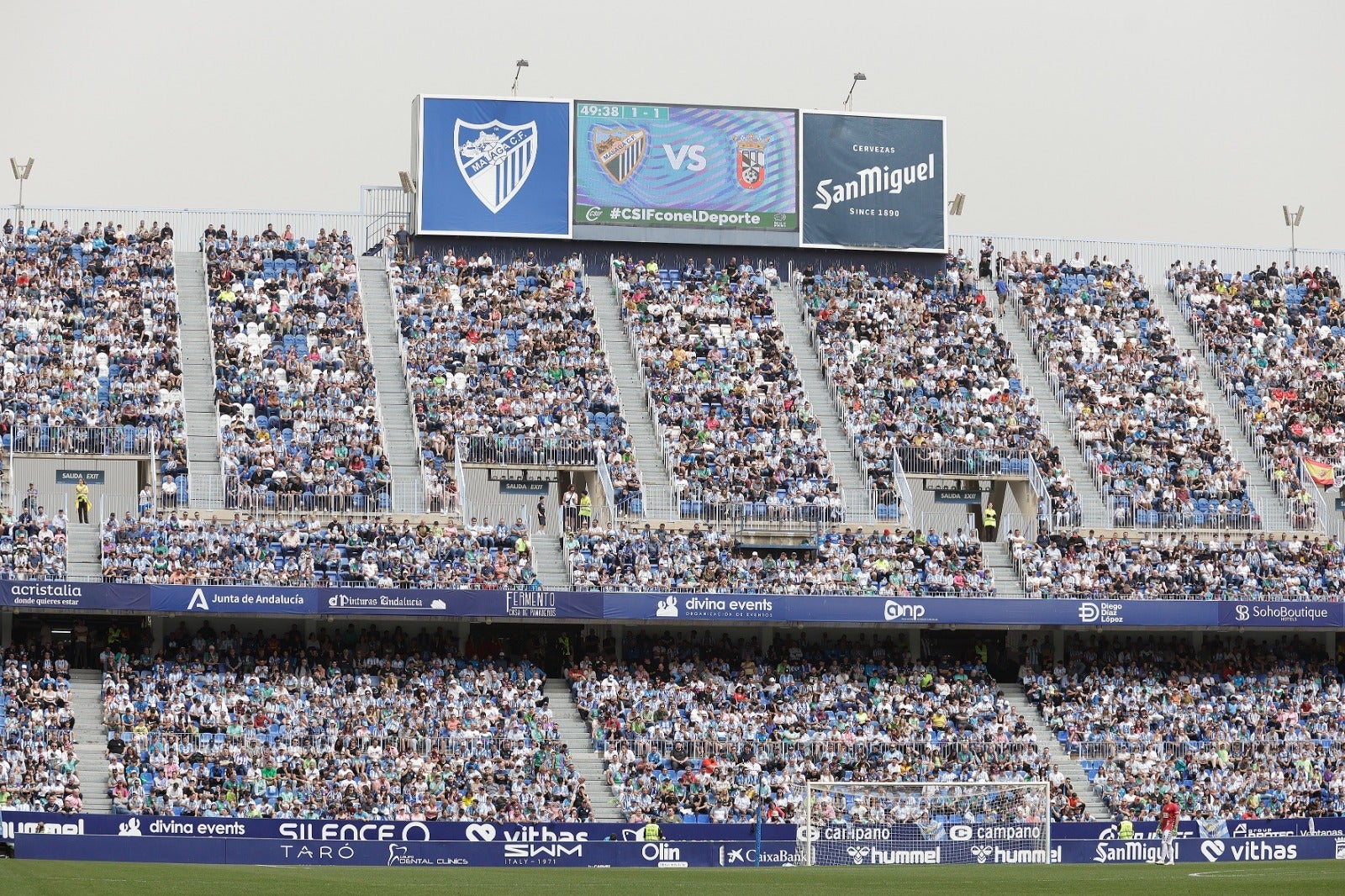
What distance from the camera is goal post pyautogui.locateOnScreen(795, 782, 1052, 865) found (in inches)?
1799

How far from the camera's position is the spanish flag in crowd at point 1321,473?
60.9 metres

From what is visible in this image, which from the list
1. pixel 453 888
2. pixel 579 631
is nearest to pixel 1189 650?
pixel 579 631

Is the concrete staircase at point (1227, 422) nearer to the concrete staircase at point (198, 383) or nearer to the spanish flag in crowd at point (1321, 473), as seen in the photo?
the spanish flag in crowd at point (1321, 473)

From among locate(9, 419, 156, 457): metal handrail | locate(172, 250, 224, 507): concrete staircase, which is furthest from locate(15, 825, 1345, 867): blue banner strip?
locate(9, 419, 156, 457): metal handrail

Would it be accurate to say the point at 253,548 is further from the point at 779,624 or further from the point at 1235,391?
the point at 1235,391

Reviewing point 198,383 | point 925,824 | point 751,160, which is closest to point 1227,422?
point 751,160

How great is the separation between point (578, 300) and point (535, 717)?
1730cm

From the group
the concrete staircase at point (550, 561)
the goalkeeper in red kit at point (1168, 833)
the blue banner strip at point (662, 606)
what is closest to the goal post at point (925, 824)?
the goalkeeper in red kit at point (1168, 833)

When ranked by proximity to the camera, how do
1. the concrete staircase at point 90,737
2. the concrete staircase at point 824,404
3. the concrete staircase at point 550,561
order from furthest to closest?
the concrete staircase at point 824,404
the concrete staircase at point 550,561
the concrete staircase at point 90,737

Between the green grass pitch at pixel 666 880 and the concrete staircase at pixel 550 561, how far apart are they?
1175 cm

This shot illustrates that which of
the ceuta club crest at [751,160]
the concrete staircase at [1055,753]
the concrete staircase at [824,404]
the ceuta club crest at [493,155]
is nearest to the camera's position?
A: the concrete staircase at [1055,753]

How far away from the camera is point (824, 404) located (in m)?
62.4

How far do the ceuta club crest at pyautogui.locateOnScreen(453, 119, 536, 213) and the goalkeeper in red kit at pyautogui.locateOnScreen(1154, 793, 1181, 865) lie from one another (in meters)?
30.3

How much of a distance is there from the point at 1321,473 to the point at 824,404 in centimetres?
1400
